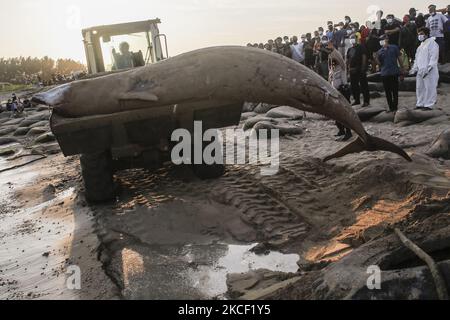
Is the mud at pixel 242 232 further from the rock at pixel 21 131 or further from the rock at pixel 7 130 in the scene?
the rock at pixel 7 130

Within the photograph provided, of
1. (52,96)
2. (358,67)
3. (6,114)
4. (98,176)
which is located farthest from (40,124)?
(52,96)

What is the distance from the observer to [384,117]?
880 cm

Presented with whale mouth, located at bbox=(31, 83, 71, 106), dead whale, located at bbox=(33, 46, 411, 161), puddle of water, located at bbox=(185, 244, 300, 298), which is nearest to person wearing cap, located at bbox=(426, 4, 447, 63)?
dead whale, located at bbox=(33, 46, 411, 161)

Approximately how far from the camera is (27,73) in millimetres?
53531

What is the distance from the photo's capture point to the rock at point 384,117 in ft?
28.7

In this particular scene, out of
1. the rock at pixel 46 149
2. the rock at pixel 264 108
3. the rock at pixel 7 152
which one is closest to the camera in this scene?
the rock at pixel 46 149

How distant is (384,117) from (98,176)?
6366 mm

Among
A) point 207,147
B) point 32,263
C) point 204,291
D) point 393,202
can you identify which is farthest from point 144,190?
point 393,202

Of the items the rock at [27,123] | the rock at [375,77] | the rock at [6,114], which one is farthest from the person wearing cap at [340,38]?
the rock at [6,114]

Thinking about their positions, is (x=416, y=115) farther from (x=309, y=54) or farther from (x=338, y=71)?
(x=309, y=54)

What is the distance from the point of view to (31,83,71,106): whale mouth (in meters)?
3.76

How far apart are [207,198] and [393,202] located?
7.34ft

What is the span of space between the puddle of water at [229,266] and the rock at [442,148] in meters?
3.48

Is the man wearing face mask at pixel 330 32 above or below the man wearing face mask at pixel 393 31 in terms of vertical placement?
above
